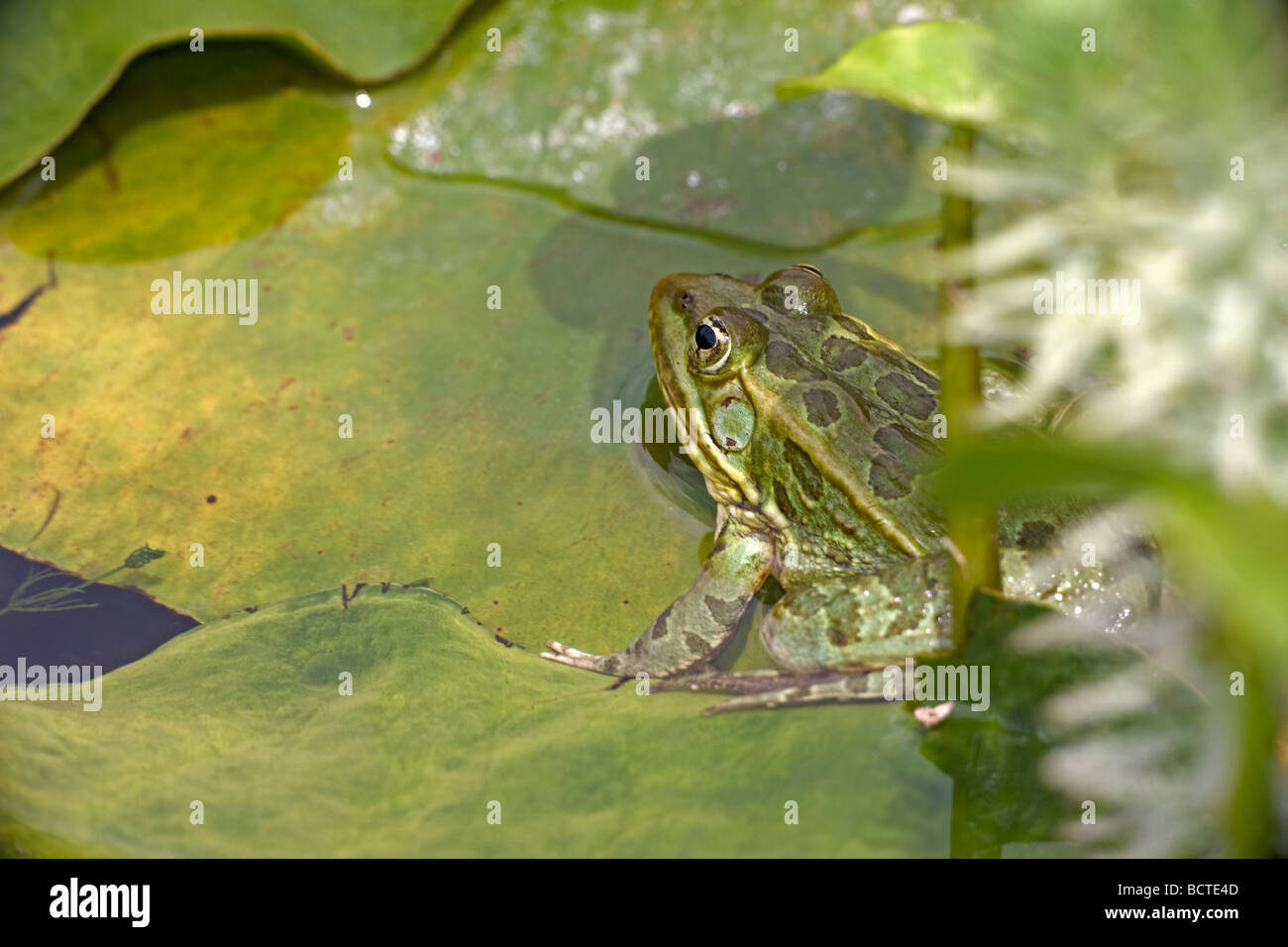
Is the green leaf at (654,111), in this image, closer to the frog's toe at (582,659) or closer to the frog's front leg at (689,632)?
the frog's front leg at (689,632)

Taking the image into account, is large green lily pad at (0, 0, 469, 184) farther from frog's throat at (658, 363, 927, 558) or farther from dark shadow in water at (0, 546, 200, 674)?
frog's throat at (658, 363, 927, 558)

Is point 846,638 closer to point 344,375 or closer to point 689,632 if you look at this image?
point 689,632

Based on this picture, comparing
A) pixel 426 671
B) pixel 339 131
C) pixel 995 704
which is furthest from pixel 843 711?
pixel 339 131

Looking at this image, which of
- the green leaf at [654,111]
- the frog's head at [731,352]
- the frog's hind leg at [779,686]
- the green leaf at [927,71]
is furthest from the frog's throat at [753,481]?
the green leaf at [654,111]

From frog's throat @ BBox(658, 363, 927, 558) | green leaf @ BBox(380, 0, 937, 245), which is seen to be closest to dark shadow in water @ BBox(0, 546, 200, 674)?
frog's throat @ BBox(658, 363, 927, 558)

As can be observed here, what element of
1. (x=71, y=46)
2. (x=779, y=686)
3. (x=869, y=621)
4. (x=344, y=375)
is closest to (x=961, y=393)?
(x=869, y=621)

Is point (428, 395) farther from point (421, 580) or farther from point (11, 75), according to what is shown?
point (11, 75)

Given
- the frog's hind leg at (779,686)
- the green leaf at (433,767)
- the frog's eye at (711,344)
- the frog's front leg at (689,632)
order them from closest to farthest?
1. the green leaf at (433,767)
2. the frog's hind leg at (779,686)
3. the frog's front leg at (689,632)
4. the frog's eye at (711,344)

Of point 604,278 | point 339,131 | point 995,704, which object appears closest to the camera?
point 995,704
